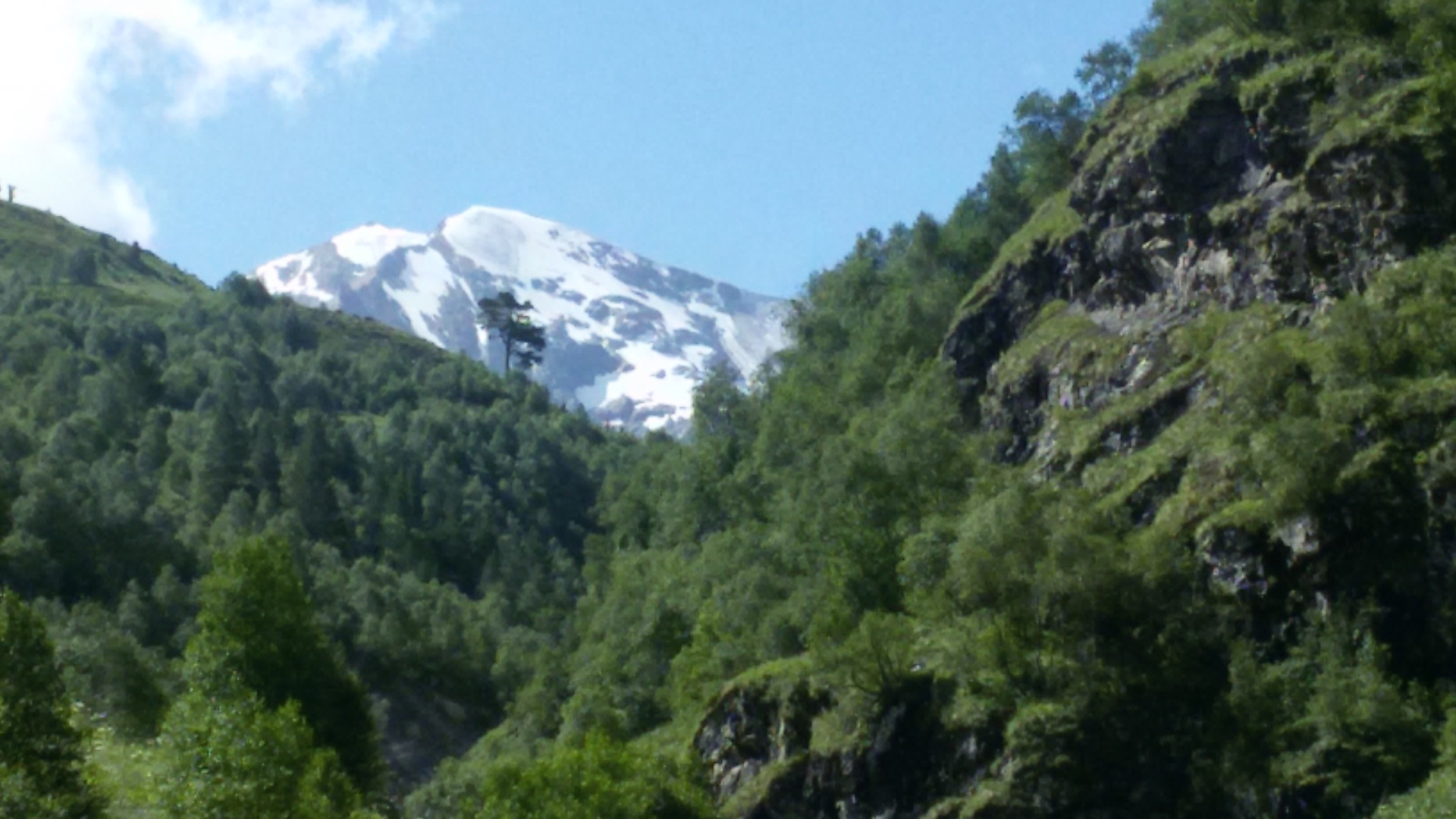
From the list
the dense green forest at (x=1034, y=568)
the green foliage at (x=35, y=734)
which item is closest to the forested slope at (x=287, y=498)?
the dense green forest at (x=1034, y=568)

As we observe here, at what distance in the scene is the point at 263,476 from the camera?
14662 cm

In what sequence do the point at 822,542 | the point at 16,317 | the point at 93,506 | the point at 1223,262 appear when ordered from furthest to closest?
1. the point at 16,317
2. the point at 93,506
3. the point at 822,542
4. the point at 1223,262

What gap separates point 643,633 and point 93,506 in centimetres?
5086

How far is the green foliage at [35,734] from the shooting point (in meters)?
40.1

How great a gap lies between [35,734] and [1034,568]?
3551cm

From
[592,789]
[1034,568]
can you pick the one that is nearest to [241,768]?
[592,789]

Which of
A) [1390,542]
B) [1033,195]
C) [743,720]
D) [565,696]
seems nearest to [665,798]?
[743,720]

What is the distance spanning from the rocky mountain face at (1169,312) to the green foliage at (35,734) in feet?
87.8

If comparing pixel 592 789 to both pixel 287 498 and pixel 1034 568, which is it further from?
pixel 287 498

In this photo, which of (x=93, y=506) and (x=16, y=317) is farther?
(x=16, y=317)

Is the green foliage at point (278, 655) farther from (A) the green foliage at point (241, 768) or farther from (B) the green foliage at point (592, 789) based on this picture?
(B) the green foliage at point (592, 789)

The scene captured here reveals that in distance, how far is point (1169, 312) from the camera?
7019 centimetres

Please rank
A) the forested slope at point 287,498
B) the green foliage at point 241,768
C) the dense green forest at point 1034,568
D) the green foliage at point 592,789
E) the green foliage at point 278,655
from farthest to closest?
the forested slope at point 287,498
the green foliage at point 278,655
the green foliage at point 592,789
the dense green forest at point 1034,568
the green foliage at point 241,768

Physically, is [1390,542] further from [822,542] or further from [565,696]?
[565,696]
